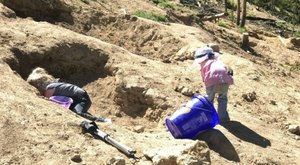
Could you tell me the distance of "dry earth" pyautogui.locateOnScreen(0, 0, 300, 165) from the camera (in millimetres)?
4379

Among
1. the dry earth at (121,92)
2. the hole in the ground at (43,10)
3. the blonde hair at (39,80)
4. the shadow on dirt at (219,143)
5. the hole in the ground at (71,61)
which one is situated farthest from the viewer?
the hole in the ground at (43,10)

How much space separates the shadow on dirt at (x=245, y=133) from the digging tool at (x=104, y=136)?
174 cm

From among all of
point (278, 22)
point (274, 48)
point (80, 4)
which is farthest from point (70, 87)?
point (278, 22)

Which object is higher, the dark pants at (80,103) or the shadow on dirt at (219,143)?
the dark pants at (80,103)

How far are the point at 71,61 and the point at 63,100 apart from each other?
1.63 m

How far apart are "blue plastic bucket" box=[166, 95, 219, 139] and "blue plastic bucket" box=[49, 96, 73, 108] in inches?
51.4

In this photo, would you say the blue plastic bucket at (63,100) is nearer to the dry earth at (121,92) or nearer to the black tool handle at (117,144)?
the dry earth at (121,92)

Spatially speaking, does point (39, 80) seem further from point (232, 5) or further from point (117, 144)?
point (232, 5)

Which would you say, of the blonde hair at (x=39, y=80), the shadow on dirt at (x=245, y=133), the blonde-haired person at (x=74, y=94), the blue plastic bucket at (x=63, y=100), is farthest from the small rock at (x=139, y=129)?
the blonde hair at (x=39, y=80)

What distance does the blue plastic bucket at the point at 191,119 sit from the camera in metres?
5.16

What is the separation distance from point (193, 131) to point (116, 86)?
6.50 ft

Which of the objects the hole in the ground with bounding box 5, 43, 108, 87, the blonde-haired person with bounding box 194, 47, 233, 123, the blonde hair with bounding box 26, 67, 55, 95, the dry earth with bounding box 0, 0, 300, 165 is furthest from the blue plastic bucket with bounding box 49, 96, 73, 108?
the blonde-haired person with bounding box 194, 47, 233, 123

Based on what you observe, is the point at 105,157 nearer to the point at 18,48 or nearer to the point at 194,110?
the point at 194,110

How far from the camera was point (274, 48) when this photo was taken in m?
14.9
